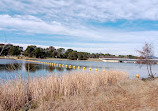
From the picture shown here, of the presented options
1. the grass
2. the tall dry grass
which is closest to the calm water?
the tall dry grass

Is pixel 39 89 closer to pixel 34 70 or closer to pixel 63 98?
pixel 63 98

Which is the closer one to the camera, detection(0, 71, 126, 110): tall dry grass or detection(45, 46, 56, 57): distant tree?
detection(0, 71, 126, 110): tall dry grass

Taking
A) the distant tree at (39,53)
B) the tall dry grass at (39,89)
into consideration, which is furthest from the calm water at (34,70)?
the distant tree at (39,53)

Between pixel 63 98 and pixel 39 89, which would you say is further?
pixel 39 89

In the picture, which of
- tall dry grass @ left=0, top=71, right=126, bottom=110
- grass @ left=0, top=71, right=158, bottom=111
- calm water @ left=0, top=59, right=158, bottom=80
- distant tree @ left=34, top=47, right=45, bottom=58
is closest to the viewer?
grass @ left=0, top=71, right=158, bottom=111

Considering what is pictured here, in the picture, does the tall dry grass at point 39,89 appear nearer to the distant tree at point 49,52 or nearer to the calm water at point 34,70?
the calm water at point 34,70

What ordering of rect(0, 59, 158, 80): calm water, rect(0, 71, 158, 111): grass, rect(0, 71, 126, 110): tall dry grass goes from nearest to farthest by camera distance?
rect(0, 71, 158, 111): grass → rect(0, 71, 126, 110): tall dry grass → rect(0, 59, 158, 80): calm water

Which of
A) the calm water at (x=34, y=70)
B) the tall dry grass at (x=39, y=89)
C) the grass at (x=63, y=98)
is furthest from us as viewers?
the calm water at (x=34, y=70)

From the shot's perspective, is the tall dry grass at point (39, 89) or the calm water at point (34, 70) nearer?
the tall dry grass at point (39, 89)

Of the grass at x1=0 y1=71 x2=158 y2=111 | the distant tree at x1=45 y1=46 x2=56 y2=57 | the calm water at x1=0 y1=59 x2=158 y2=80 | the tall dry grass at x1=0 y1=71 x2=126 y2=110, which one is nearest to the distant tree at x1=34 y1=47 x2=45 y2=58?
the distant tree at x1=45 y1=46 x2=56 y2=57

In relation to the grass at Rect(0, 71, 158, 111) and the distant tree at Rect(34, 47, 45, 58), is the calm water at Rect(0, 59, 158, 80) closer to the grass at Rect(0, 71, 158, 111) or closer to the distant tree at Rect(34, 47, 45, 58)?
the grass at Rect(0, 71, 158, 111)

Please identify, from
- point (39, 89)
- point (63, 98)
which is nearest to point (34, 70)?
point (39, 89)

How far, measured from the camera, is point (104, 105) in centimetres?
462

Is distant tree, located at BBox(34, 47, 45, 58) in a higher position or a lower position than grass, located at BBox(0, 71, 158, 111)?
higher
